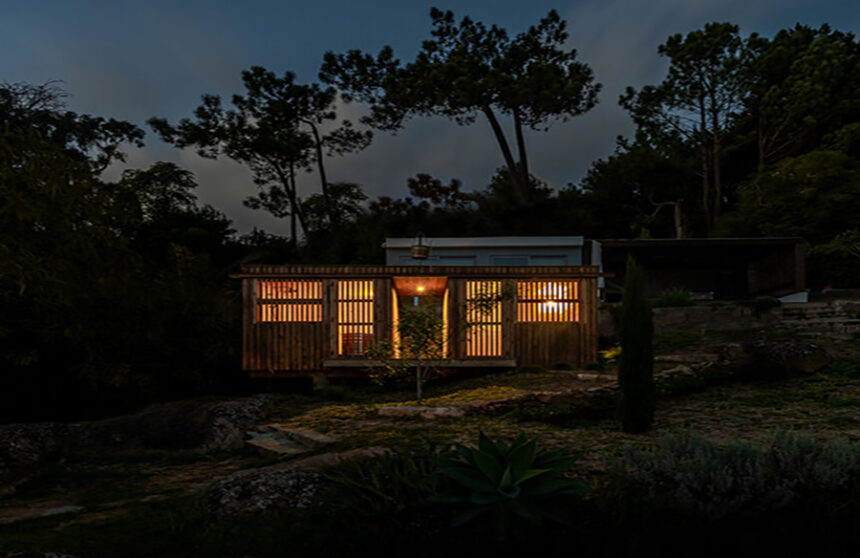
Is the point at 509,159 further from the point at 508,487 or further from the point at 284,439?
the point at 508,487

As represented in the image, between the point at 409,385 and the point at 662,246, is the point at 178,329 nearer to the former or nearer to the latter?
the point at 409,385

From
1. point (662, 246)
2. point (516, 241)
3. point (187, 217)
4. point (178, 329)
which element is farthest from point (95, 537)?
point (187, 217)

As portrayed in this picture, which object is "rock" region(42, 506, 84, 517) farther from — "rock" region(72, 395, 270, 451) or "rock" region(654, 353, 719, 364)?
"rock" region(654, 353, 719, 364)

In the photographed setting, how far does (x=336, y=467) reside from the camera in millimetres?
3947

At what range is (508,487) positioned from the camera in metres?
2.74

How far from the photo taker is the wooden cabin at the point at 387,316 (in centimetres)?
1083

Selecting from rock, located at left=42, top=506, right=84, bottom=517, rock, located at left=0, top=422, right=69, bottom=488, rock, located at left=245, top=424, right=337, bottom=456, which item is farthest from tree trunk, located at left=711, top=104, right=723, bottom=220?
rock, located at left=42, top=506, right=84, bottom=517

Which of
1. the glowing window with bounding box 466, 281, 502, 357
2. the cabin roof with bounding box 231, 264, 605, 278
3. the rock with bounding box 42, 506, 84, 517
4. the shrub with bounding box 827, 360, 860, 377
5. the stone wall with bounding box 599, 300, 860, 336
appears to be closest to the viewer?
the rock with bounding box 42, 506, 84, 517

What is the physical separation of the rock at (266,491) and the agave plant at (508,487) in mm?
1280


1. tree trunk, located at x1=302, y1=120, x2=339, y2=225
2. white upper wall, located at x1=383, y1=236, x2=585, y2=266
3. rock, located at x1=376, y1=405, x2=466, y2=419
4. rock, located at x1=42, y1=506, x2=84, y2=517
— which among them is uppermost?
tree trunk, located at x1=302, y1=120, x2=339, y2=225

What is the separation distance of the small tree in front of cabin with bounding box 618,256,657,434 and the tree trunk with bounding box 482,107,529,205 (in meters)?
21.2

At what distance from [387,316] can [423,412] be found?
401 centimetres

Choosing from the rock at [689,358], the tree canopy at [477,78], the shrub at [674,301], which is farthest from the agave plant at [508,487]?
the tree canopy at [477,78]

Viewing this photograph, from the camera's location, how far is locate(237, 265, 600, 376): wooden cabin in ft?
35.5
